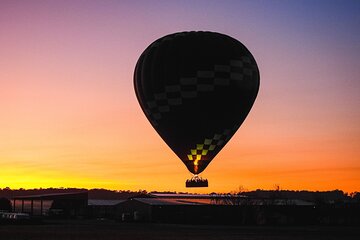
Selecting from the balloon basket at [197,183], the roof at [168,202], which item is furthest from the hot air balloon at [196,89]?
the roof at [168,202]

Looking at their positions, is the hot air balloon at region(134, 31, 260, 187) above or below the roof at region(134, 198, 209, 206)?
above

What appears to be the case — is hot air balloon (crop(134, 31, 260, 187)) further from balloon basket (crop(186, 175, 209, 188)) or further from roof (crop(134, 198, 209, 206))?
roof (crop(134, 198, 209, 206))

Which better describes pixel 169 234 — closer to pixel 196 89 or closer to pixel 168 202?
pixel 196 89

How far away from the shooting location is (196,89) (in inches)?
1585

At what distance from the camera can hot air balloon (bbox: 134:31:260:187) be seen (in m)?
40.2

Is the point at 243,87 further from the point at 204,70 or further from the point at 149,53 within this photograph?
the point at 149,53

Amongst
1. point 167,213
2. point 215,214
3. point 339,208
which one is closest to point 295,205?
point 339,208

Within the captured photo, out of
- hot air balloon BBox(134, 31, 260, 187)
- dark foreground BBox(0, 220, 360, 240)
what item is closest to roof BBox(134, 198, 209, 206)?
dark foreground BBox(0, 220, 360, 240)

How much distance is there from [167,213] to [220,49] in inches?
1974

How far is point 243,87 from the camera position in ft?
136

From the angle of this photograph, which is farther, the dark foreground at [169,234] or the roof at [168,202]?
the roof at [168,202]

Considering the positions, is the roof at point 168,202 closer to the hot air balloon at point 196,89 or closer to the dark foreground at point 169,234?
the dark foreground at point 169,234

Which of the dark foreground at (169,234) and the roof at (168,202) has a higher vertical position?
the roof at (168,202)

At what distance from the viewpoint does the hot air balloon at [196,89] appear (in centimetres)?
4019
